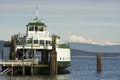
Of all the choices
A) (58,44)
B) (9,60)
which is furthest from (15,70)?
(58,44)

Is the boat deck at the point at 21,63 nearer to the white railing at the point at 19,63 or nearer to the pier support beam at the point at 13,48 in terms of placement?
the white railing at the point at 19,63

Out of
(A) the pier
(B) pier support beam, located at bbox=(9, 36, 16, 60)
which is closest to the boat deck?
(A) the pier

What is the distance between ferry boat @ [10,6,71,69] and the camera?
9075cm

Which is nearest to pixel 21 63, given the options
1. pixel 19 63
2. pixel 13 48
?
pixel 19 63

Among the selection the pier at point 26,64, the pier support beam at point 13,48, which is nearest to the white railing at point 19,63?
the pier at point 26,64

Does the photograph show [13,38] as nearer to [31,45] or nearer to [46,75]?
[31,45]

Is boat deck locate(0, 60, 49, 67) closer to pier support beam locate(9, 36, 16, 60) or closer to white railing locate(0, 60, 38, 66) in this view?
white railing locate(0, 60, 38, 66)

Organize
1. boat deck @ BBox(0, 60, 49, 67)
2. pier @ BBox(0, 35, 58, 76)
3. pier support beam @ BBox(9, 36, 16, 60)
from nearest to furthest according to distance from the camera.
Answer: pier @ BBox(0, 35, 58, 76) → boat deck @ BBox(0, 60, 49, 67) → pier support beam @ BBox(9, 36, 16, 60)

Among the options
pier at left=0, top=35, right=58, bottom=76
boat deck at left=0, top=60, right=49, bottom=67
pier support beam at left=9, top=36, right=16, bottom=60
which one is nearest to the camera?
pier at left=0, top=35, right=58, bottom=76

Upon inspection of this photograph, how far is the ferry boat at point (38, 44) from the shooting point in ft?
298

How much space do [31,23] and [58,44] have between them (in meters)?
7.50

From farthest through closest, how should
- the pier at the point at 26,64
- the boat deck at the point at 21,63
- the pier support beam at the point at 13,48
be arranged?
the pier support beam at the point at 13,48
the boat deck at the point at 21,63
the pier at the point at 26,64

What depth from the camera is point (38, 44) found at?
9106 cm

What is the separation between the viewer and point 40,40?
92.1 meters
